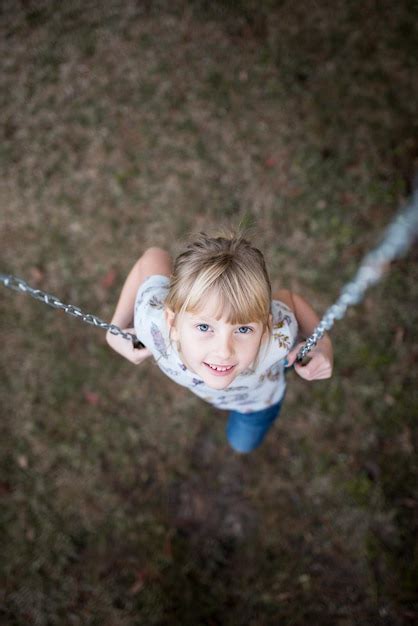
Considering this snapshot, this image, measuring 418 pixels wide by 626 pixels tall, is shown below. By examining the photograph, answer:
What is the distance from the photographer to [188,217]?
Answer: 130 inches

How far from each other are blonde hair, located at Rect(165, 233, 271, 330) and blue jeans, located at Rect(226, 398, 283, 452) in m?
0.86

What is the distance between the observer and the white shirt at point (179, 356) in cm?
190

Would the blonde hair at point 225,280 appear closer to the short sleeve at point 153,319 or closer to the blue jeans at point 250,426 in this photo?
the short sleeve at point 153,319

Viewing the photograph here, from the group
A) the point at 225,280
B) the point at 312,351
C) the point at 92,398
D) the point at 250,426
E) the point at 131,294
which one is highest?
the point at 131,294

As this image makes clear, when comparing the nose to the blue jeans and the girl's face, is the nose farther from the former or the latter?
the blue jeans

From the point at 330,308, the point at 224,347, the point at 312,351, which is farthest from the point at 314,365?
the point at 224,347

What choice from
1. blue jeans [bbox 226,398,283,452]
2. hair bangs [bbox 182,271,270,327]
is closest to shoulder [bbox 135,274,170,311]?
hair bangs [bbox 182,271,270,327]

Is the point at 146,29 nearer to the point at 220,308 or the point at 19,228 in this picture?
the point at 19,228

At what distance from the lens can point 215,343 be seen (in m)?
1.62

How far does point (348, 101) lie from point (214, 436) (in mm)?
2310

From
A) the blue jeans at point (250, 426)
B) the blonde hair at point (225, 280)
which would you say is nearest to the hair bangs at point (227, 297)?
the blonde hair at point (225, 280)

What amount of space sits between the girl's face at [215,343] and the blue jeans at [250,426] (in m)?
0.80

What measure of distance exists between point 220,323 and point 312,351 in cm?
53

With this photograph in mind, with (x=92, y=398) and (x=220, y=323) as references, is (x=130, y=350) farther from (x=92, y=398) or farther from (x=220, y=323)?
(x=92, y=398)
